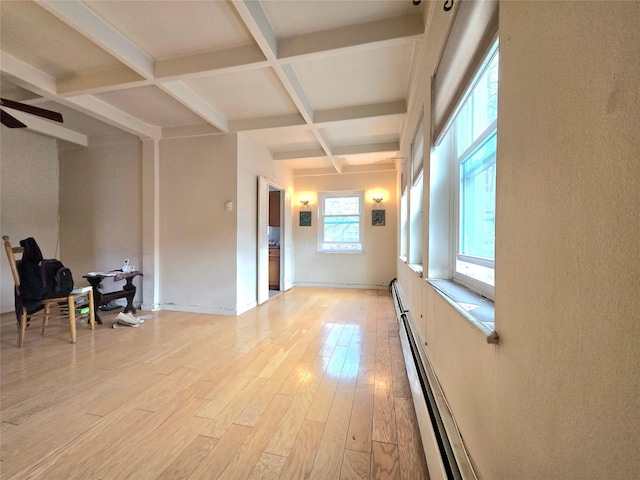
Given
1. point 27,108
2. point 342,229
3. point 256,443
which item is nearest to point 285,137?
point 342,229

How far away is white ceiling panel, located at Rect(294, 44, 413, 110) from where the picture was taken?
2357 mm

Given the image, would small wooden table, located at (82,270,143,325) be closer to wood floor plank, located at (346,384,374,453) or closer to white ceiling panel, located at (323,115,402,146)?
wood floor plank, located at (346,384,374,453)

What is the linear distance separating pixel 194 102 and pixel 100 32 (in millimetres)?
1064

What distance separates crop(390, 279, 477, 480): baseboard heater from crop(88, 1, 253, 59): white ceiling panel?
2856 millimetres

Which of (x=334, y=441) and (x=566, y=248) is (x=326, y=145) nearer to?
(x=334, y=441)

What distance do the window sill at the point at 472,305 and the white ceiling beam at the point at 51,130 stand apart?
568 centimetres

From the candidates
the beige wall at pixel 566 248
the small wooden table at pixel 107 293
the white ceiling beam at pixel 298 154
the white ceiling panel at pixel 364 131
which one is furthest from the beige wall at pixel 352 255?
the beige wall at pixel 566 248

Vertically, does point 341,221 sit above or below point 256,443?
above

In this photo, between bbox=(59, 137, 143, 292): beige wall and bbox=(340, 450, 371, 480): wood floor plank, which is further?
bbox=(59, 137, 143, 292): beige wall

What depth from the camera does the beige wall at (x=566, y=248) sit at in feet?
1.18

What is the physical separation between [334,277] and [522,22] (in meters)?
5.37

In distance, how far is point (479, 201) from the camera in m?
1.38

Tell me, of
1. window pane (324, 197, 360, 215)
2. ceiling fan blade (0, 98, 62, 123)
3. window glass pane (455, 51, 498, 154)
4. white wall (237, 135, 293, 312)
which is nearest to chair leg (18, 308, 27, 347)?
ceiling fan blade (0, 98, 62, 123)

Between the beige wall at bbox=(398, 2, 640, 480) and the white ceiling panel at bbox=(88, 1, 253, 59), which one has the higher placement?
the white ceiling panel at bbox=(88, 1, 253, 59)
